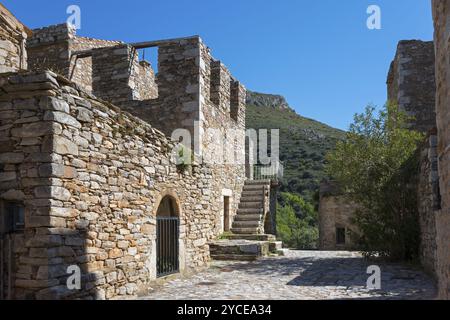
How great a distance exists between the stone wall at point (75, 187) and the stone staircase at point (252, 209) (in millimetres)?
5985


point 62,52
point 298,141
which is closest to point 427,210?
point 62,52

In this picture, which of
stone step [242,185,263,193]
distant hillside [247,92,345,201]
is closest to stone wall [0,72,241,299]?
stone step [242,185,263,193]

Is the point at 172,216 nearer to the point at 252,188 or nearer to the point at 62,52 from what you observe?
the point at 252,188

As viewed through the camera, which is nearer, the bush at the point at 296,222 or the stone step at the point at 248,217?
the stone step at the point at 248,217

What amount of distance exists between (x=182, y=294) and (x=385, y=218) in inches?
234

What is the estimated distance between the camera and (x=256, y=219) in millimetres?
13734

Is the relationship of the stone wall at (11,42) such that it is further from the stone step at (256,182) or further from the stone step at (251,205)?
the stone step at (256,182)

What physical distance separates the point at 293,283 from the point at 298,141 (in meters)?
34.1

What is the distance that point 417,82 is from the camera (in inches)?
559

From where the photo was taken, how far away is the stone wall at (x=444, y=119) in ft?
15.3

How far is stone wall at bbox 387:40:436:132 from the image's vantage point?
1405cm

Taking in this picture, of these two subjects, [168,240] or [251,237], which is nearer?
[168,240]
